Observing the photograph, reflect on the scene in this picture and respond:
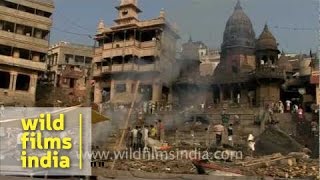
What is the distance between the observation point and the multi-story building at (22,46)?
42.2m

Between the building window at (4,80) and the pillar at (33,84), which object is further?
the pillar at (33,84)

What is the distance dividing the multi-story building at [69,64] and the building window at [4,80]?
995 cm

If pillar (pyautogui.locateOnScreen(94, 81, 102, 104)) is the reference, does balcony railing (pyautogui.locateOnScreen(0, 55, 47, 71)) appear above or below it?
above

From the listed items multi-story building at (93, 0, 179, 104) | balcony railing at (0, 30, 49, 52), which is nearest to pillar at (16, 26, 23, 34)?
balcony railing at (0, 30, 49, 52)

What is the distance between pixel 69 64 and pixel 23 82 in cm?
1334

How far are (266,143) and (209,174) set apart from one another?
27.1 feet

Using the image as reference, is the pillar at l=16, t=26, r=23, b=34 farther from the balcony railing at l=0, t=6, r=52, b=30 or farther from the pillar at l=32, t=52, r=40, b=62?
the pillar at l=32, t=52, r=40, b=62

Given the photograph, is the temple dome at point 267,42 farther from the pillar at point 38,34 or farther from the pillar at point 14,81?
the pillar at point 14,81

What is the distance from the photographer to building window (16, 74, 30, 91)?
4472cm

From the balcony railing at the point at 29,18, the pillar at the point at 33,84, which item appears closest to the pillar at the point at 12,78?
the pillar at the point at 33,84

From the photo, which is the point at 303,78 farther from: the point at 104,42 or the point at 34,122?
the point at 34,122

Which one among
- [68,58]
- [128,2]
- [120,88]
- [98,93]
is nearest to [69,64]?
[68,58]

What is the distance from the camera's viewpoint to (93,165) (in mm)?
15883

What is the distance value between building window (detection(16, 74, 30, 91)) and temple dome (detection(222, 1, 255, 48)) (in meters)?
22.5
